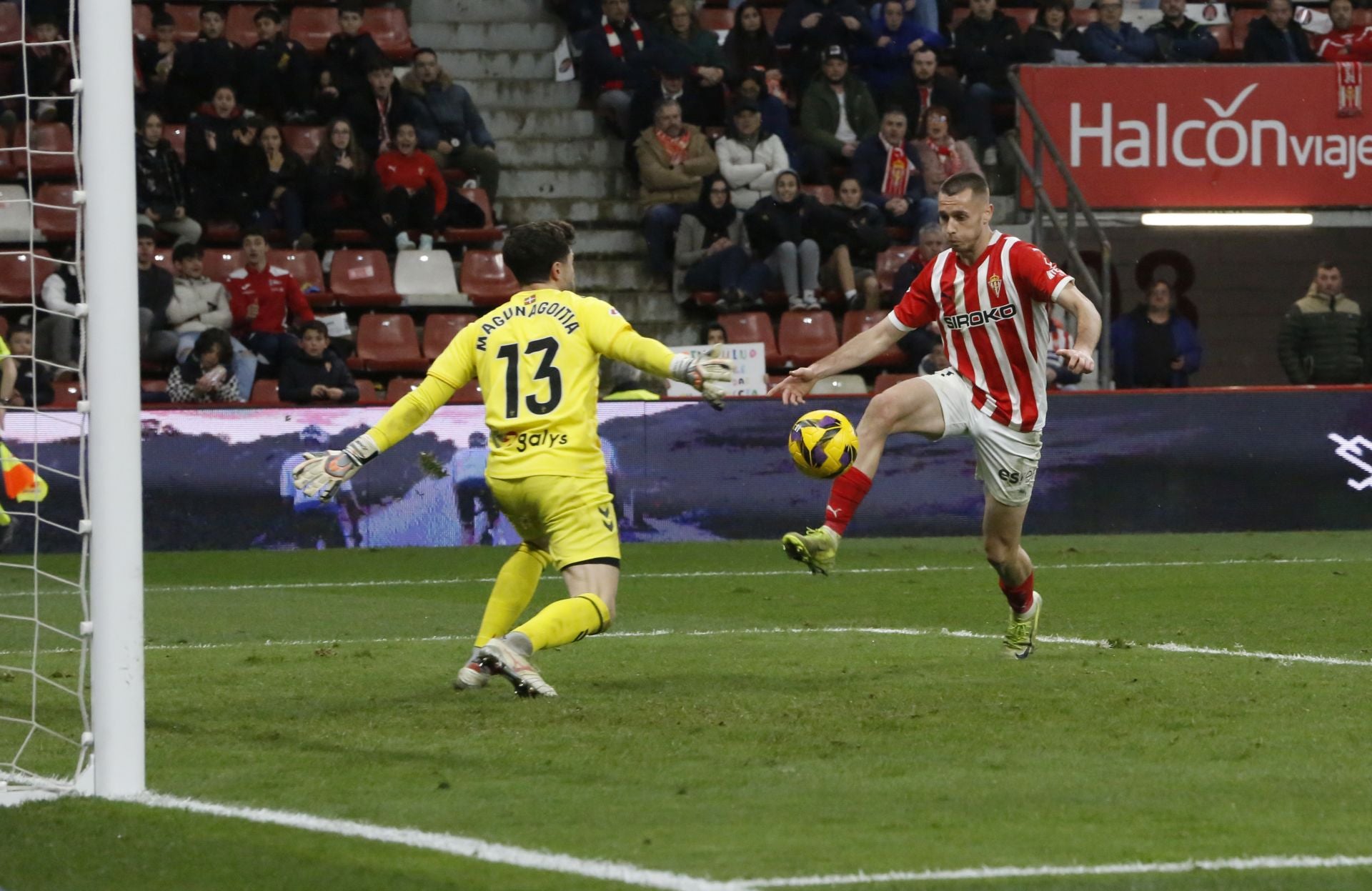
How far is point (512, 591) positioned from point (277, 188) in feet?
37.5

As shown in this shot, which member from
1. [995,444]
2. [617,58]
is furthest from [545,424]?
[617,58]

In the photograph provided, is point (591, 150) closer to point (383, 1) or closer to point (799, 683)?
point (383, 1)

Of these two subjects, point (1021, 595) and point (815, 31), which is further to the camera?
point (815, 31)

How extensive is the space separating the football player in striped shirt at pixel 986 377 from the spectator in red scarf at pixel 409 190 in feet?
34.5

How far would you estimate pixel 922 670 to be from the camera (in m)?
7.96

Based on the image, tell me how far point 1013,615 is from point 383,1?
13.8 meters

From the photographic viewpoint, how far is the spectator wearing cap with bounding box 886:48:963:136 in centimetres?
1994

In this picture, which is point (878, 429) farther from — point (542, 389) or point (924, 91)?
point (924, 91)

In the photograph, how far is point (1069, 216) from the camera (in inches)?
739

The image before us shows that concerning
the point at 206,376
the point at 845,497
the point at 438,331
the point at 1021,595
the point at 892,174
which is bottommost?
the point at 1021,595

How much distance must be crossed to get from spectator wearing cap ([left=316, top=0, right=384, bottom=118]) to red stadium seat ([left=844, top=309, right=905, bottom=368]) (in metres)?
4.93

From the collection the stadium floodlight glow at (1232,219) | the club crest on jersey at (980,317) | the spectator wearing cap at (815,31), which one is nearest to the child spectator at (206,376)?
the spectator wearing cap at (815,31)

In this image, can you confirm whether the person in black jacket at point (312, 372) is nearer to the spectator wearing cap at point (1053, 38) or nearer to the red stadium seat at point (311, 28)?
the red stadium seat at point (311, 28)

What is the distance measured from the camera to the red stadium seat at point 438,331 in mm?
17719
